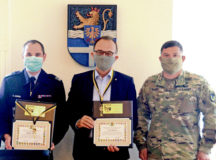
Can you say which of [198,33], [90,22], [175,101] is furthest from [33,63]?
[198,33]

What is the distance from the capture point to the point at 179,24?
2695mm

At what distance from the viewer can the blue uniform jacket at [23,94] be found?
1.93 metres

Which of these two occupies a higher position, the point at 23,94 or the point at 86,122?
the point at 23,94

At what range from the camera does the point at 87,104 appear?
1.90m

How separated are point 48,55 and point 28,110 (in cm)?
103

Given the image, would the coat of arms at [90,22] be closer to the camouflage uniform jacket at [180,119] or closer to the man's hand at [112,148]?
the camouflage uniform jacket at [180,119]

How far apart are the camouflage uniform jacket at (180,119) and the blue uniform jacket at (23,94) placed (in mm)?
746

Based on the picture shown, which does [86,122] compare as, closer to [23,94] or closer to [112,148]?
[112,148]

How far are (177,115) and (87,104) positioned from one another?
0.78 m

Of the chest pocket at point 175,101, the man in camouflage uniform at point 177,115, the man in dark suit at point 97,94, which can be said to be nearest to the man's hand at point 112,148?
the man in dark suit at point 97,94

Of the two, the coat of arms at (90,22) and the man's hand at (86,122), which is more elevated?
the coat of arms at (90,22)

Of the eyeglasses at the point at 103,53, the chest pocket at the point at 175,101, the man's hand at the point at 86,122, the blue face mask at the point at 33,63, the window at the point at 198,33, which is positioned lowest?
the man's hand at the point at 86,122

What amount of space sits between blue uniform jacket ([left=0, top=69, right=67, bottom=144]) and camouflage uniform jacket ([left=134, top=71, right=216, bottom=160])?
75 centimetres

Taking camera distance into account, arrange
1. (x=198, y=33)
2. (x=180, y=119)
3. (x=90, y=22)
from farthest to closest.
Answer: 1. (x=198, y=33)
2. (x=90, y=22)
3. (x=180, y=119)
